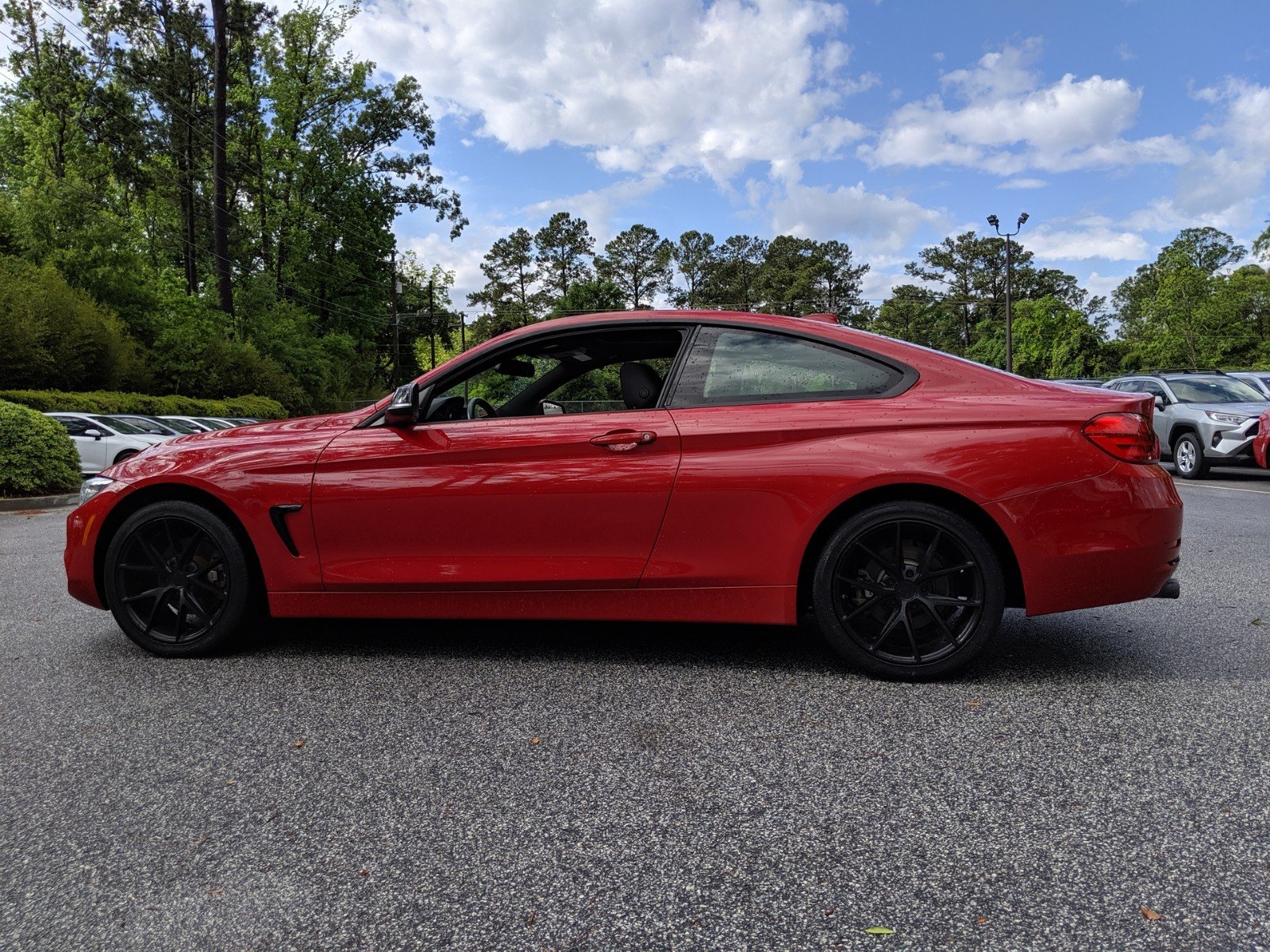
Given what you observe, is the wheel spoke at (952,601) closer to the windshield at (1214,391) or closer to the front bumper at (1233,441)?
the front bumper at (1233,441)

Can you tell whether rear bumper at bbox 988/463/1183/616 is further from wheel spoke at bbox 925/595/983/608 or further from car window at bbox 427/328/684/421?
car window at bbox 427/328/684/421

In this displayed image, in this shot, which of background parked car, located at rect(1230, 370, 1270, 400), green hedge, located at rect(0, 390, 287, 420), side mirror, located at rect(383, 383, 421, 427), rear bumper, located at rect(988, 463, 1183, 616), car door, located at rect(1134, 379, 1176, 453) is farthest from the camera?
green hedge, located at rect(0, 390, 287, 420)

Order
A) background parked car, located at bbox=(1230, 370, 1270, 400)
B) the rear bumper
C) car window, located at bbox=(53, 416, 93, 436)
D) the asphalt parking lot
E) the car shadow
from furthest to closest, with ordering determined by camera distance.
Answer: car window, located at bbox=(53, 416, 93, 436), background parked car, located at bbox=(1230, 370, 1270, 400), the car shadow, the rear bumper, the asphalt parking lot

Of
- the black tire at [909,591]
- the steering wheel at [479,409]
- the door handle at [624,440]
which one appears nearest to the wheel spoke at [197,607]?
the steering wheel at [479,409]

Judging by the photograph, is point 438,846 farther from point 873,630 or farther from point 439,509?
point 873,630

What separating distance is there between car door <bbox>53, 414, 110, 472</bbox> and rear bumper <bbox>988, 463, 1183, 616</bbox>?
16618 millimetres

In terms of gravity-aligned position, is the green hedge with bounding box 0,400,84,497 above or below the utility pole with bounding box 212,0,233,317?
below

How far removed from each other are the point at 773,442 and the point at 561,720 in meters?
1.33

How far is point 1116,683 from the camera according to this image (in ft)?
11.0

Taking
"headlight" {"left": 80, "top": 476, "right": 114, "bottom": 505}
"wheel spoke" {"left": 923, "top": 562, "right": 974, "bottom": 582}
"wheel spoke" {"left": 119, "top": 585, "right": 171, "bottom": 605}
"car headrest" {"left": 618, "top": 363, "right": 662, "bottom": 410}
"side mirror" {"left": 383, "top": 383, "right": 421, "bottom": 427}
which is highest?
"car headrest" {"left": 618, "top": 363, "right": 662, "bottom": 410}

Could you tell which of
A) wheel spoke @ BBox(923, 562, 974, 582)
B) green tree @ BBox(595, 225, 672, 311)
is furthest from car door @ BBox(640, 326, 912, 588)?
green tree @ BBox(595, 225, 672, 311)

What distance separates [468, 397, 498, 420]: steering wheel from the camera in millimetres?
4023

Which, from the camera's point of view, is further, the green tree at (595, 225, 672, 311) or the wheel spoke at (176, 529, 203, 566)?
the green tree at (595, 225, 672, 311)

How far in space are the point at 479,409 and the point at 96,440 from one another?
14.8m
